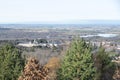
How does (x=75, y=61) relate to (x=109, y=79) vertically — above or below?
above

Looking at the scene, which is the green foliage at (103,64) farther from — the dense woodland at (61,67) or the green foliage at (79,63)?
the green foliage at (79,63)

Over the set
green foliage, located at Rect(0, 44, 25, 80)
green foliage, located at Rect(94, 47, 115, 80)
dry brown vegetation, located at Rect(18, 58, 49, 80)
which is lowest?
green foliage, located at Rect(94, 47, 115, 80)

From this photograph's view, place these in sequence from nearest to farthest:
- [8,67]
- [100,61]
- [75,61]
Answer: [75,61]
[8,67]
[100,61]

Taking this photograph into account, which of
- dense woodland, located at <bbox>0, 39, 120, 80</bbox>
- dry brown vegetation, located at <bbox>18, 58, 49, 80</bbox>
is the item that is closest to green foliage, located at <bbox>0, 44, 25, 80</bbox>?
dense woodland, located at <bbox>0, 39, 120, 80</bbox>

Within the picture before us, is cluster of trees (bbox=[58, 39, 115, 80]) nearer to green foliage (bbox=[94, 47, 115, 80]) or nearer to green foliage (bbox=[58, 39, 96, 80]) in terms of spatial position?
green foliage (bbox=[58, 39, 96, 80])

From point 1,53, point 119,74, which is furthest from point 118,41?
point 1,53

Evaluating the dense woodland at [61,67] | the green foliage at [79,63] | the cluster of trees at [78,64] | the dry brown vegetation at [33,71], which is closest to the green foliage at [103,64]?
the dense woodland at [61,67]

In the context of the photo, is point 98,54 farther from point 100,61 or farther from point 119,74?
→ point 119,74

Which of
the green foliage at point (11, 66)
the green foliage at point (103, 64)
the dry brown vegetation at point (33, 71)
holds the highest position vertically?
the dry brown vegetation at point (33, 71)
